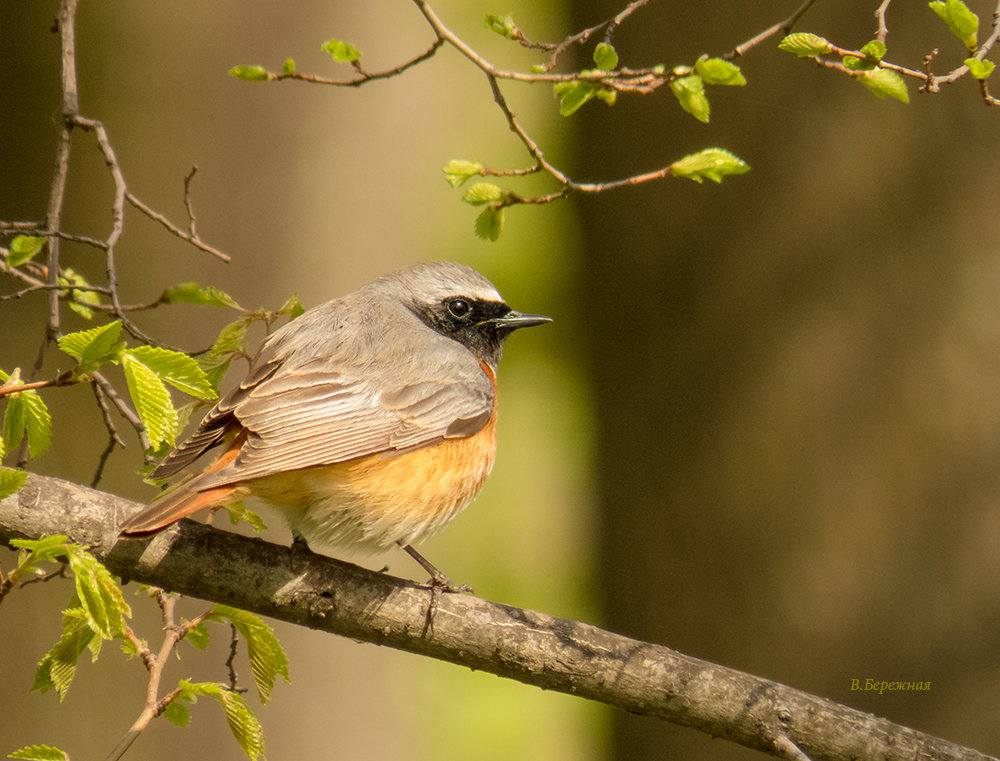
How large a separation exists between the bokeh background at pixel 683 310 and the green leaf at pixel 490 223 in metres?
2.71

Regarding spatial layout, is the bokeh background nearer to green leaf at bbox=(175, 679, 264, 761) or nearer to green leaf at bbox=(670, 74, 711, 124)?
green leaf at bbox=(175, 679, 264, 761)

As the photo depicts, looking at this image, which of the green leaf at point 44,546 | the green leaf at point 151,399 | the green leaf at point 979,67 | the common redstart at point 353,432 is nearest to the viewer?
the green leaf at point 44,546

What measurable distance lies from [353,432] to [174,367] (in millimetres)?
872

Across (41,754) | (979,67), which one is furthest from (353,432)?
(979,67)

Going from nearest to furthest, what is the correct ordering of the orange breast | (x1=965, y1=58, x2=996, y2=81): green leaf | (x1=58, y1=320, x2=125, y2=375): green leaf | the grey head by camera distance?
(x1=58, y1=320, x2=125, y2=375): green leaf → (x1=965, y1=58, x2=996, y2=81): green leaf → the orange breast → the grey head

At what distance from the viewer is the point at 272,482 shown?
2.85 metres

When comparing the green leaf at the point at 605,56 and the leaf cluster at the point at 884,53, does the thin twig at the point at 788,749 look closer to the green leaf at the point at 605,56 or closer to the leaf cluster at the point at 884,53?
the leaf cluster at the point at 884,53

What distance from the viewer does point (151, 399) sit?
2152 mm

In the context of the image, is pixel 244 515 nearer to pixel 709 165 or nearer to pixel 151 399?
pixel 151 399

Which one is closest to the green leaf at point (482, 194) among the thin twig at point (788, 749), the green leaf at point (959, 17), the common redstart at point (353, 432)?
the common redstart at point (353, 432)

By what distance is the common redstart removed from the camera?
110 inches

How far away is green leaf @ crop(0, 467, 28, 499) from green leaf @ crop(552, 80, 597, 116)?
4.77 feet

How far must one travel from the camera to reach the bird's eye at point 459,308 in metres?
3.85

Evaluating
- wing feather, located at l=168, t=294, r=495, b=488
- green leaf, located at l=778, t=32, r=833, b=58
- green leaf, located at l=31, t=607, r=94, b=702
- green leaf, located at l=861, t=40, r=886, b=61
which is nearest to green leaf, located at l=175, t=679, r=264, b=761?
green leaf, located at l=31, t=607, r=94, b=702
